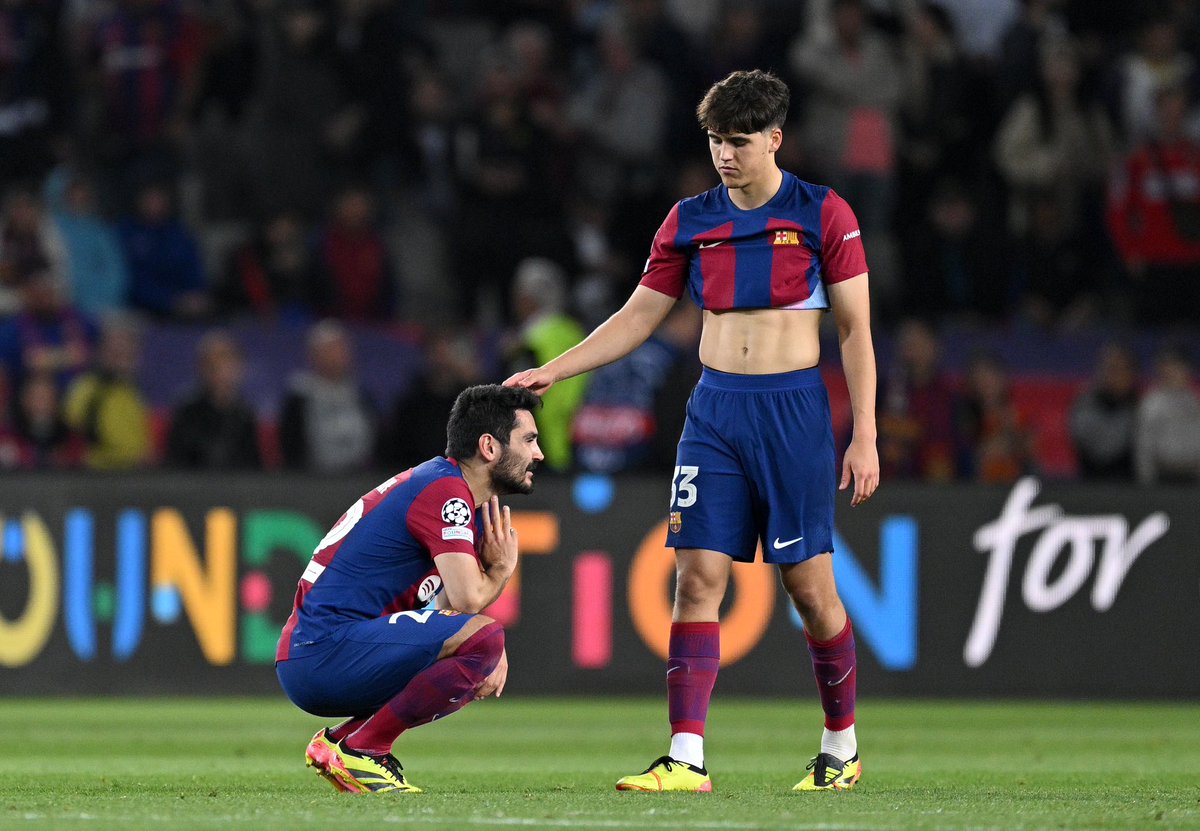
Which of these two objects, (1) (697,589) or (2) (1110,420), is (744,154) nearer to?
(1) (697,589)

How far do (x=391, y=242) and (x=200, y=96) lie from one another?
1.78 m

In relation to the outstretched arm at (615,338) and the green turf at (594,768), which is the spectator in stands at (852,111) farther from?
the outstretched arm at (615,338)

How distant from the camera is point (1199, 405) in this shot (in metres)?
13.5

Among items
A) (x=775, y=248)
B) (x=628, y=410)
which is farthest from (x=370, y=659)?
(x=628, y=410)

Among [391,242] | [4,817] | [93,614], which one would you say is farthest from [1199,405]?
[4,817]

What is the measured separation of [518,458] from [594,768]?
7.25 feet

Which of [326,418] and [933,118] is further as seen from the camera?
[933,118]

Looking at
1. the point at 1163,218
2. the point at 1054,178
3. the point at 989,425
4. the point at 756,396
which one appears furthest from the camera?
the point at 1054,178

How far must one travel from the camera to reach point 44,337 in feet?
45.6

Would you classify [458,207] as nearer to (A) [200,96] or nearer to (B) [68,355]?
(A) [200,96]

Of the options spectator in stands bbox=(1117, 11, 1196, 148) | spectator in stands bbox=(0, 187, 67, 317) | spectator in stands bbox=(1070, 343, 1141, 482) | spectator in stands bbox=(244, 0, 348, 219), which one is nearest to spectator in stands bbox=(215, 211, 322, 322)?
spectator in stands bbox=(244, 0, 348, 219)

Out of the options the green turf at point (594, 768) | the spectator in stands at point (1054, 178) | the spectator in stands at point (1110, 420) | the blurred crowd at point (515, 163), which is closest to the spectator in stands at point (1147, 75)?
the blurred crowd at point (515, 163)

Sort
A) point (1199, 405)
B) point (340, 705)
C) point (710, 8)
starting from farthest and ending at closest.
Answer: point (710, 8), point (1199, 405), point (340, 705)

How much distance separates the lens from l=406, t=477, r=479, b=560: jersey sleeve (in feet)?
20.7
